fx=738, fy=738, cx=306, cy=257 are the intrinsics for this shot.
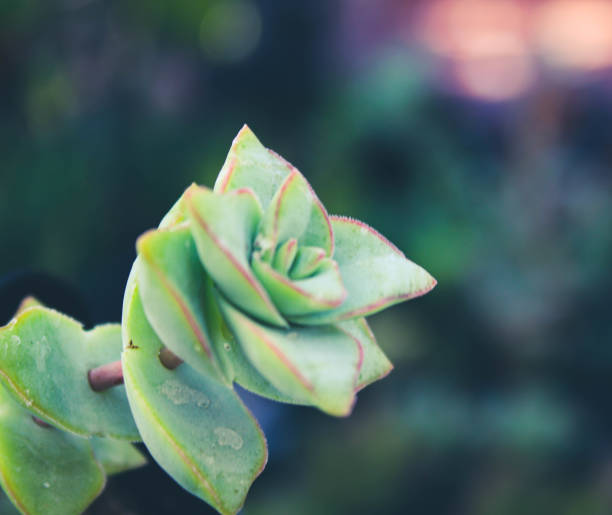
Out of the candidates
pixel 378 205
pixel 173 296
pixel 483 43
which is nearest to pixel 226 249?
pixel 173 296

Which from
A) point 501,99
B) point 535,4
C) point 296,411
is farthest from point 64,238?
point 535,4

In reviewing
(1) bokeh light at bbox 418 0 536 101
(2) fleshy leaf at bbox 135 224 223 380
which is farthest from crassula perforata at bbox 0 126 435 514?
(1) bokeh light at bbox 418 0 536 101

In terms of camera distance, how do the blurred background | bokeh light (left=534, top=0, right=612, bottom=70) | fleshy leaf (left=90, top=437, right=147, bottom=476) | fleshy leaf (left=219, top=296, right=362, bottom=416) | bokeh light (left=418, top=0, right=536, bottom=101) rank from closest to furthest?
fleshy leaf (left=219, top=296, right=362, bottom=416)
fleshy leaf (left=90, top=437, right=147, bottom=476)
the blurred background
bokeh light (left=418, top=0, right=536, bottom=101)
bokeh light (left=534, top=0, right=612, bottom=70)

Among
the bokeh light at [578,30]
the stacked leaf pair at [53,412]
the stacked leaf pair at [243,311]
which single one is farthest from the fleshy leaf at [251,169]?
the bokeh light at [578,30]

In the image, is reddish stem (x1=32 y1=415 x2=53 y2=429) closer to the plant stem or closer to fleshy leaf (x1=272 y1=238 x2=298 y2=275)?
the plant stem

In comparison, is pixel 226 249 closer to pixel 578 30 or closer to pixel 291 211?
pixel 291 211

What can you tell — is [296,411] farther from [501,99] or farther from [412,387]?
[501,99]
